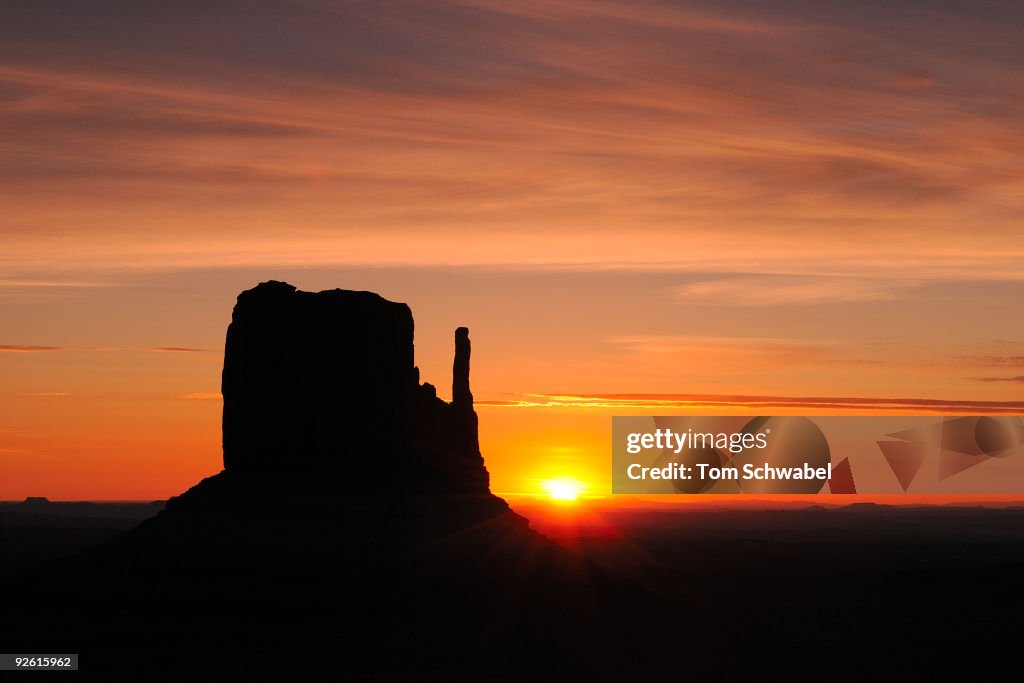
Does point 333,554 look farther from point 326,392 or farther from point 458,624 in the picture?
point 326,392

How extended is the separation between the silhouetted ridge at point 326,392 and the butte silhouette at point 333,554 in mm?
110

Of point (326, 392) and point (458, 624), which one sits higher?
point (326, 392)

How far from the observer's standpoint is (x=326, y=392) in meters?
93.9

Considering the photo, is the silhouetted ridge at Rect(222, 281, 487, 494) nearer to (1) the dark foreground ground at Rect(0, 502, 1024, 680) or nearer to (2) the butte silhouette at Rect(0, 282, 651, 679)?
(2) the butte silhouette at Rect(0, 282, 651, 679)

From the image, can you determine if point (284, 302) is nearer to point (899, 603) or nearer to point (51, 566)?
point (51, 566)

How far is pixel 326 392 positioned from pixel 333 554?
14410 mm

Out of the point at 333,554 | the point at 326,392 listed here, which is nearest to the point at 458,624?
the point at 333,554

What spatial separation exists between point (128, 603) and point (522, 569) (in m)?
24.2

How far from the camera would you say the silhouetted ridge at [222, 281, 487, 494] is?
92.8 metres

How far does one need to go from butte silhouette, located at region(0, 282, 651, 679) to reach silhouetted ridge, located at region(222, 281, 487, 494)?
110 mm

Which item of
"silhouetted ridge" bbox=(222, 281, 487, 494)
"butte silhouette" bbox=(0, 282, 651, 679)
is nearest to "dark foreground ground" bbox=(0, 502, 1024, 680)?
"butte silhouette" bbox=(0, 282, 651, 679)

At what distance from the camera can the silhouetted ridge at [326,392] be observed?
92750mm

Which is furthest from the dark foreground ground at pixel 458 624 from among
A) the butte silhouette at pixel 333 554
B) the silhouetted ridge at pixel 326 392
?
the silhouetted ridge at pixel 326 392

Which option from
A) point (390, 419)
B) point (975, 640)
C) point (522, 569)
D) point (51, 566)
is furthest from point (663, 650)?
point (975, 640)
